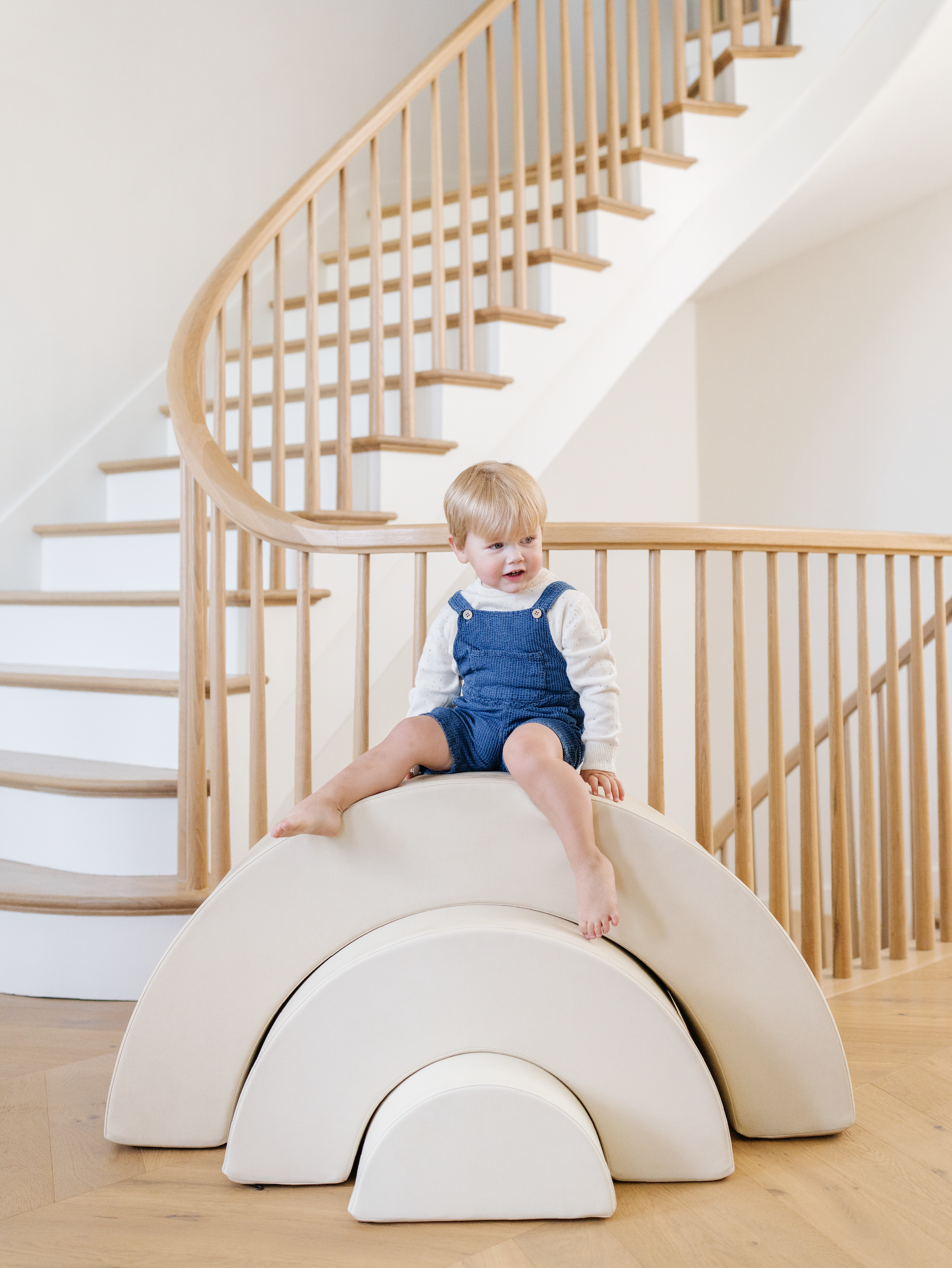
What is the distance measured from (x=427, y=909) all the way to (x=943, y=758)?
4.76 ft

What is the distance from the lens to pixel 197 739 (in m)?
2.04

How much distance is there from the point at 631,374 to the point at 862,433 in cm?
107

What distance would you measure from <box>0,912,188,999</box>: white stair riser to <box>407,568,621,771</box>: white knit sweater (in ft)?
2.79

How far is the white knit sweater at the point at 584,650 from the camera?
4.85 feet

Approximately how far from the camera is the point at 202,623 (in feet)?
6.81

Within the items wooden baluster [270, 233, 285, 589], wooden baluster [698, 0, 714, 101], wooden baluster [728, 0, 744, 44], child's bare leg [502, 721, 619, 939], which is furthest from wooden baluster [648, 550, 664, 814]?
wooden baluster [728, 0, 744, 44]

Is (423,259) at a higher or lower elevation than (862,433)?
higher

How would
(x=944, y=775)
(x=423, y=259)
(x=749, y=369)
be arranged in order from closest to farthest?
(x=944, y=775)
(x=423, y=259)
(x=749, y=369)

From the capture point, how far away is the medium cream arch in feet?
4.57

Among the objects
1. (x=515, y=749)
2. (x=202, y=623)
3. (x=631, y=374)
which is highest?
(x=631, y=374)

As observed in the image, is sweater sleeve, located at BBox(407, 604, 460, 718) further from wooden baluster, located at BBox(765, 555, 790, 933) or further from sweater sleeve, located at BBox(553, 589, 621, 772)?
wooden baluster, located at BBox(765, 555, 790, 933)

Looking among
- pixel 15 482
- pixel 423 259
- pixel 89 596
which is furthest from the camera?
pixel 423 259

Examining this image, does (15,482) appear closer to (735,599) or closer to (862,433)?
(735,599)

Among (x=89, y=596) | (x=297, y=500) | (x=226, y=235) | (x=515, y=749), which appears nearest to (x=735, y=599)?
(x=515, y=749)
